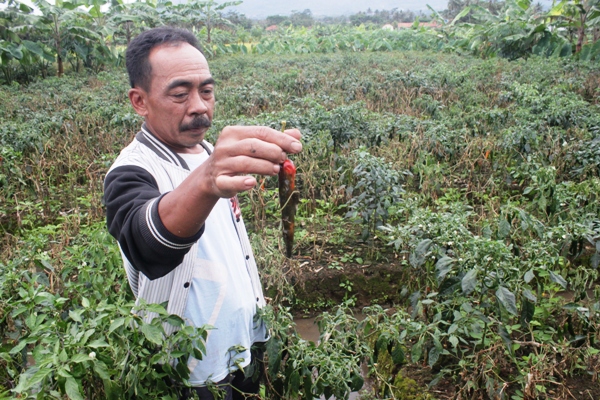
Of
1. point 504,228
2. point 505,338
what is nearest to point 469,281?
point 505,338

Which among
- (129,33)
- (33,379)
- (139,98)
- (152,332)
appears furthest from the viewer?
(129,33)

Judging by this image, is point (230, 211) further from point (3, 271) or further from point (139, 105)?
point (3, 271)

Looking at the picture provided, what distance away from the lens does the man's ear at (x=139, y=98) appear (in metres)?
1.67

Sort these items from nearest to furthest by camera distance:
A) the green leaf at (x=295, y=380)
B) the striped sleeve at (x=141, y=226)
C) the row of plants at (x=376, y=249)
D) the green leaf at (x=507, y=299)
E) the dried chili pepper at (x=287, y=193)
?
the striped sleeve at (x=141, y=226), the dried chili pepper at (x=287, y=193), the row of plants at (x=376, y=249), the green leaf at (x=295, y=380), the green leaf at (x=507, y=299)

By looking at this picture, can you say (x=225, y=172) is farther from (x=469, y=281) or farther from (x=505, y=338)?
(x=505, y=338)

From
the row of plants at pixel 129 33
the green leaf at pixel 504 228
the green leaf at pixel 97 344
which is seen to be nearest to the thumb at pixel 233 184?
the green leaf at pixel 97 344

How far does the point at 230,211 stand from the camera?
184 cm

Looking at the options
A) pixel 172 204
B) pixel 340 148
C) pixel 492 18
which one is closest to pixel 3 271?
pixel 172 204

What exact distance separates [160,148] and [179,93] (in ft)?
0.59

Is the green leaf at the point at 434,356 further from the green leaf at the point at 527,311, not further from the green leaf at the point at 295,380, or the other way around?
the green leaf at the point at 295,380

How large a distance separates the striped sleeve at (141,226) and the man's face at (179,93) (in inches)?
8.4

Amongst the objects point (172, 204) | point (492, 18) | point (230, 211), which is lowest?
point (492, 18)

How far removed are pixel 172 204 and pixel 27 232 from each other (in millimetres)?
3647

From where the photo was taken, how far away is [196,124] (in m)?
1.63
